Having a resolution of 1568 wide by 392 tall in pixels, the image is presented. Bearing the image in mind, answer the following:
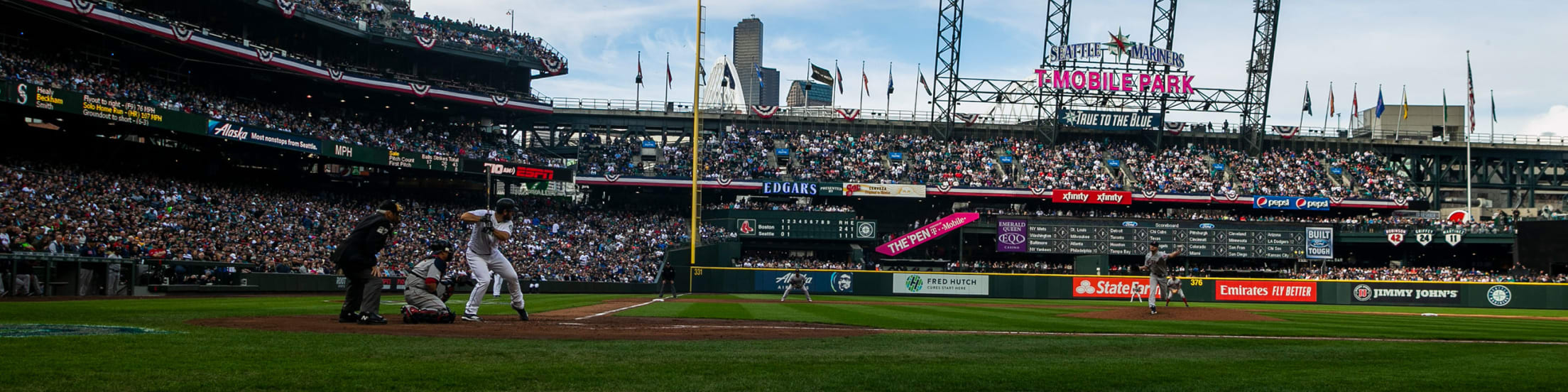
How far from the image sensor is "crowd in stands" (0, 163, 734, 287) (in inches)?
1121

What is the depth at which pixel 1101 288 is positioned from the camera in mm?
46500

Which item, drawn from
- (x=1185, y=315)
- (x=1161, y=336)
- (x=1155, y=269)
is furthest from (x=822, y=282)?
(x=1161, y=336)

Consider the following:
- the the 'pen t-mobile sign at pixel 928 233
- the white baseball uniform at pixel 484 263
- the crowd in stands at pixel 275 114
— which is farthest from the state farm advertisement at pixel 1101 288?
the white baseball uniform at pixel 484 263

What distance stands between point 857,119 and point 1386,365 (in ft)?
192

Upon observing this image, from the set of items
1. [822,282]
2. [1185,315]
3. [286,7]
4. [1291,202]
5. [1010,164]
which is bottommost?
[822,282]

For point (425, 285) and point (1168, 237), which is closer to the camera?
point (425, 285)

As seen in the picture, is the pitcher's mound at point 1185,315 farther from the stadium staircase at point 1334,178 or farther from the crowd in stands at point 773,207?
the stadium staircase at point 1334,178

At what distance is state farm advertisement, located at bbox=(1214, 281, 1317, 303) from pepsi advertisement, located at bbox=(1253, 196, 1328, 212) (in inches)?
701

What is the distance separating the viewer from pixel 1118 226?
5644 cm

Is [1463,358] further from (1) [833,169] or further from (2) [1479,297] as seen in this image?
(1) [833,169]

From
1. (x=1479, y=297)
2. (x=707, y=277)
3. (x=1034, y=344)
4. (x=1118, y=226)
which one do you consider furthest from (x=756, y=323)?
(x=1118, y=226)

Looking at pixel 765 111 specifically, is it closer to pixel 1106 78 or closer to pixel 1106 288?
pixel 1106 78

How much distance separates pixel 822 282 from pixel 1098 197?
21.0 metres

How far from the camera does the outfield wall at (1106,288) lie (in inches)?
1694
